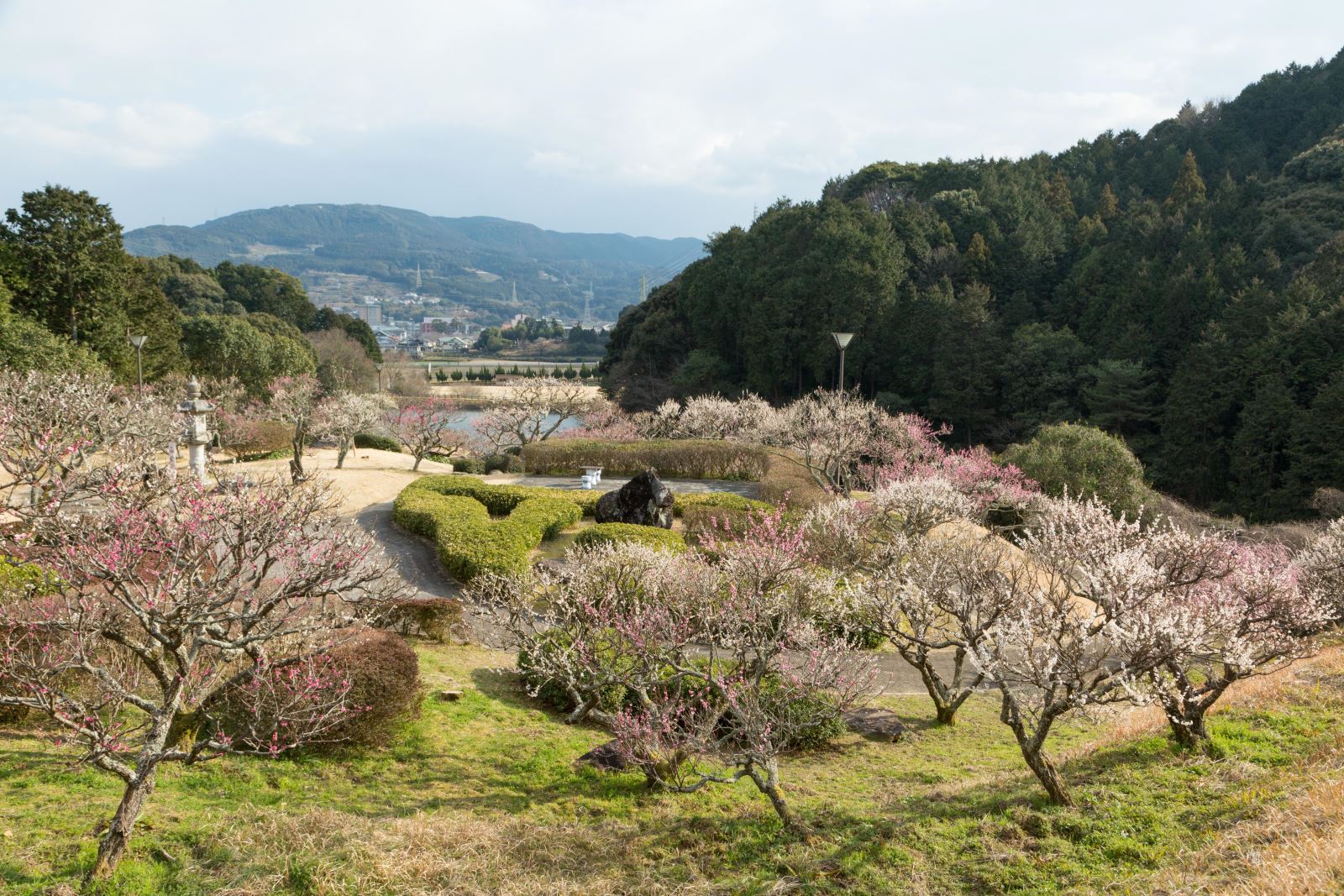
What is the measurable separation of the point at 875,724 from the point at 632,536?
6604 mm

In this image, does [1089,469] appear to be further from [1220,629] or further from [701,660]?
[701,660]

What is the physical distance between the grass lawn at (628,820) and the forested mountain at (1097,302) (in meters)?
27.5

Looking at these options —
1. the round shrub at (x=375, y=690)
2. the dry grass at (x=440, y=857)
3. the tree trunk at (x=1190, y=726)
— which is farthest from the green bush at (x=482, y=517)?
the tree trunk at (x=1190, y=726)

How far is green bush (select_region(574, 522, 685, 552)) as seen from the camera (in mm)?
14789

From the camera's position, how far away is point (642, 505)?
1741cm

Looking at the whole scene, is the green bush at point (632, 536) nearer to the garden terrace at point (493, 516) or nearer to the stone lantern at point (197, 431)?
the garden terrace at point (493, 516)

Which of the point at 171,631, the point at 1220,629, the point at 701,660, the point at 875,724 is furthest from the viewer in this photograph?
the point at 875,724

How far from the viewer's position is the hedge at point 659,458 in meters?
25.8

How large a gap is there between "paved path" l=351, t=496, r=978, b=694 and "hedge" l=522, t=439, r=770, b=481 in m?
6.55

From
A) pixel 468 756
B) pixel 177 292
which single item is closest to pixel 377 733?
pixel 468 756

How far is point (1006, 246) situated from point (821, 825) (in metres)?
49.3

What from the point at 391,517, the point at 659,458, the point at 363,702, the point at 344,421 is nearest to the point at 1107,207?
the point at 659,458

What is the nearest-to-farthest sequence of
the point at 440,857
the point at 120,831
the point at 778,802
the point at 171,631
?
the point at 120,831, the point at 171,631, the point at 440,857, the point at 778,802

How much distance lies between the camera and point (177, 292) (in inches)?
2381
